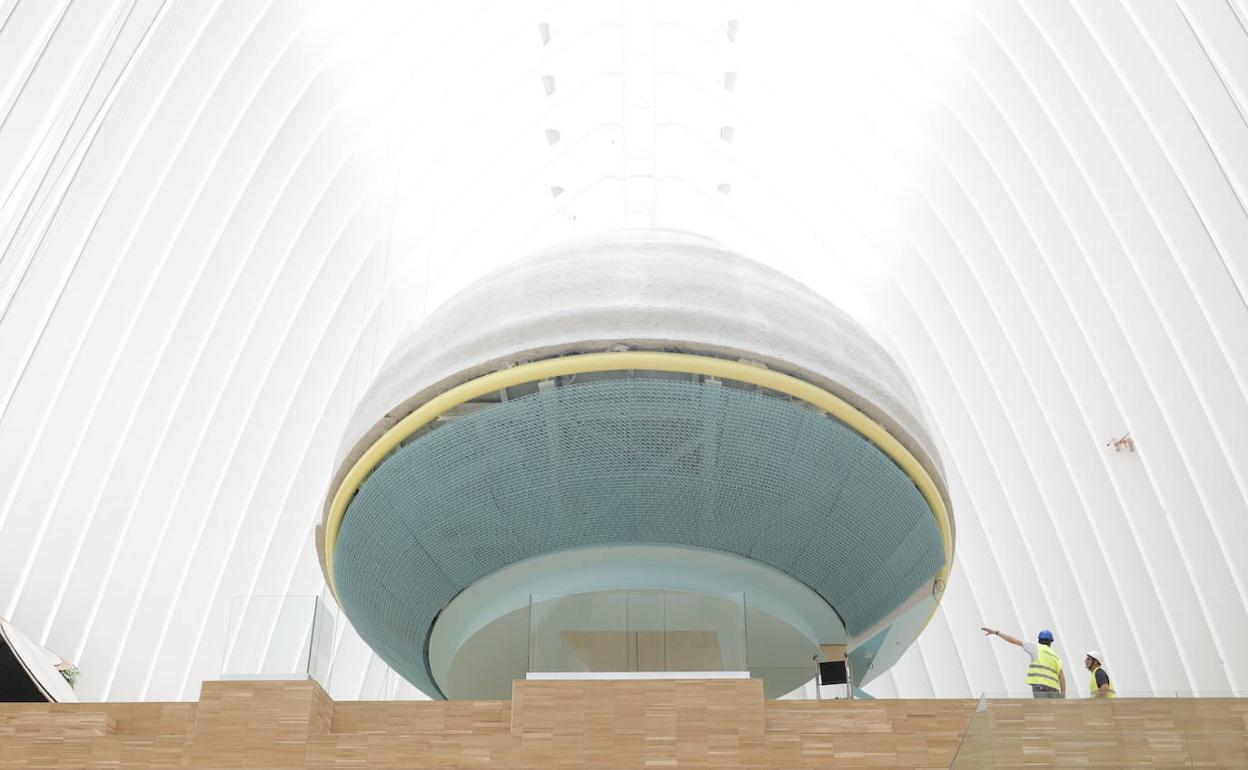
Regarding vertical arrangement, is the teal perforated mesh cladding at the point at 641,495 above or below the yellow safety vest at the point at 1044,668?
above

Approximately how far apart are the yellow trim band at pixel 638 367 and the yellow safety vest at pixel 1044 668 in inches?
99.8

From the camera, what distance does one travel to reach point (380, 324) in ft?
110

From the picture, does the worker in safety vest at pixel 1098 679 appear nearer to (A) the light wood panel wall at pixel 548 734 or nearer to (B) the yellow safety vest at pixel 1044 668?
(B) the yellow safety vest at pixel 1044 668

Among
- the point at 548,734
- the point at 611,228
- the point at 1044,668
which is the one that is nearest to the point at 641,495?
the point at 548,734

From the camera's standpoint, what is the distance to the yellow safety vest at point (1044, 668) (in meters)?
14.2

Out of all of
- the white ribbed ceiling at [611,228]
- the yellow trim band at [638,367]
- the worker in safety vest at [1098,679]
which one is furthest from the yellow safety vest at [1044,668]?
the white ribbed ceiling at [611,228]

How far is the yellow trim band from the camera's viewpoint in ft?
47.7

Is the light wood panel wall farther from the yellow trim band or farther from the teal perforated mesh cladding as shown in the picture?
the yellow trim band

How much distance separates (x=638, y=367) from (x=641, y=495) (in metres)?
1.51

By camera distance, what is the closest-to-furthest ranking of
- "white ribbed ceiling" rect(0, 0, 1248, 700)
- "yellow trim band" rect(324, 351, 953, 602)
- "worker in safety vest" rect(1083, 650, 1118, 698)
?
"worker in safety vest" rect(1083, 650, 1118, 698)
"yellow trim band" rect(324, 351, 953, 602)
"white ribbed ceiling" rect(0, 0, 1248, 700)

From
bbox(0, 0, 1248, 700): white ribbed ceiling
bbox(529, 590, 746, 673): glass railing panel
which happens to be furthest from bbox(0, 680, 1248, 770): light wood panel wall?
bbox(0, 0, 1248, 700): white ribbed ceiling

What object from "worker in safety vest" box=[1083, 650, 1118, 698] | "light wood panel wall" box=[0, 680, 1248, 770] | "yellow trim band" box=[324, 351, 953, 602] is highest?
"yellow trim band" box=[324, 351, 953, 602]

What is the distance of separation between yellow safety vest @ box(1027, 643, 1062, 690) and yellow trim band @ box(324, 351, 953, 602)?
2534mm

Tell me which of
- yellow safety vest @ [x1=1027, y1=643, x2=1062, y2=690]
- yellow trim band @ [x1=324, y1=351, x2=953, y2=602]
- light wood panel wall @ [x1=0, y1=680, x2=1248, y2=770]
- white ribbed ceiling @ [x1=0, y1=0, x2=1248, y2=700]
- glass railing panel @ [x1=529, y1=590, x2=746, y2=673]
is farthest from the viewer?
white ribbed ceiling @ [x1=0, y1=0, x2=1248, y2=700]
